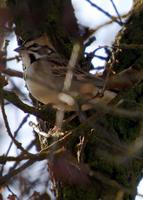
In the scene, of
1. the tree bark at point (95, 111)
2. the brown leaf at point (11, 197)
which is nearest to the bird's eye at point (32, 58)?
the tree bark at point (95, 111)

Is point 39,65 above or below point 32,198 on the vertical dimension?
above

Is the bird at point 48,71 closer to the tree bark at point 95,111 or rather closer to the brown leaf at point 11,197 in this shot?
the tree bark at point 95,111

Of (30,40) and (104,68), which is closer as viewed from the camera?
(104,68)

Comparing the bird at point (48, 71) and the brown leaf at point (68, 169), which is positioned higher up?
the bird at point (48, 71)

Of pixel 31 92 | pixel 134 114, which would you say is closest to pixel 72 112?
pixel 31 92

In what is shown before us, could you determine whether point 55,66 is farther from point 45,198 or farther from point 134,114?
point 134,114

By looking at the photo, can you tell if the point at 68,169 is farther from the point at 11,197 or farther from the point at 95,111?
the point at 95,111

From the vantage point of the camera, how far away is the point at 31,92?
5469 millimetres

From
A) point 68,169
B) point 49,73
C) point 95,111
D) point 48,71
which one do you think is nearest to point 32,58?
point 48,71

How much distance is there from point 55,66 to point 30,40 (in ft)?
1.03

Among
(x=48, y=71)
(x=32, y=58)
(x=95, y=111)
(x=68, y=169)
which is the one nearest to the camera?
(x=68, y=169)

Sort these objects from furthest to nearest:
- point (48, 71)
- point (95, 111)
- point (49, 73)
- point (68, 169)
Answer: point (48, 71) → point (49, 73) → point (95, 111) → point (68, 169)

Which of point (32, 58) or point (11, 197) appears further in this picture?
point (32, 58)

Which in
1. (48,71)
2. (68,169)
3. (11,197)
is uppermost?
(48,71)
